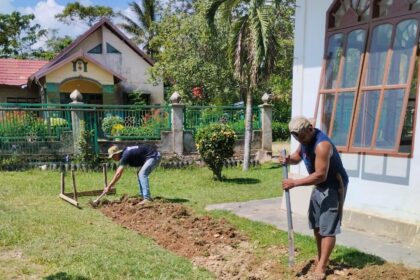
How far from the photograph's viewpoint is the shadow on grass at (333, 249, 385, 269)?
478 cm

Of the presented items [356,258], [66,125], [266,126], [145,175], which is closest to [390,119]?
[356,258]

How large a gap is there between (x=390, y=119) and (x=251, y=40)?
648cm

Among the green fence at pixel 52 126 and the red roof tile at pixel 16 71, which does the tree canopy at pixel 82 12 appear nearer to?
the red roof tile at pixel 16 71

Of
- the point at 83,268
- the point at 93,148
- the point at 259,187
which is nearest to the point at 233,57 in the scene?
the point at 259,187

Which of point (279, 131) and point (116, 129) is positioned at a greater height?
point (116, 129)

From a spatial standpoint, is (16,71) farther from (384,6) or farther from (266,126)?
(384,6)

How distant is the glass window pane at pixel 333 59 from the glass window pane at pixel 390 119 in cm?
100

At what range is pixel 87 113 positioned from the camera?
1295 cm

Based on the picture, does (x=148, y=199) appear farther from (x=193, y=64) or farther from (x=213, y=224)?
(x=193, y=64)

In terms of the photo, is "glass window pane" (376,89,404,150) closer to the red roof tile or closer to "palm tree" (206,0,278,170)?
"palm tree" (206,0,278,170)

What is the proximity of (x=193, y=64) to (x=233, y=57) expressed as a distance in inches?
296

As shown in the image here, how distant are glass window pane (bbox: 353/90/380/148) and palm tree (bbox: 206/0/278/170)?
17.6ft

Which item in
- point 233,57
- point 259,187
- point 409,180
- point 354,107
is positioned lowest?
point 259,187

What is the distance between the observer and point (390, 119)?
586 centimetres
